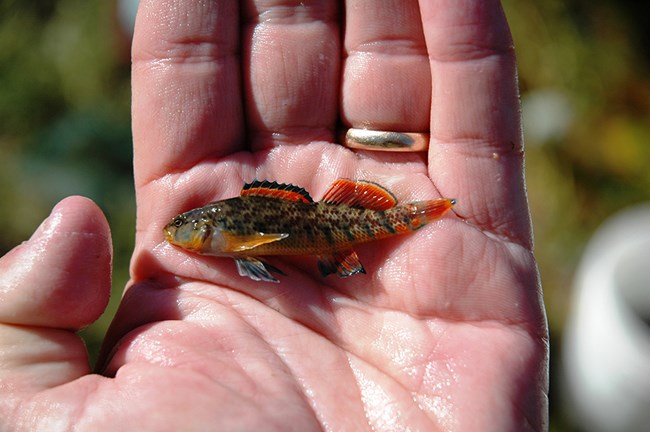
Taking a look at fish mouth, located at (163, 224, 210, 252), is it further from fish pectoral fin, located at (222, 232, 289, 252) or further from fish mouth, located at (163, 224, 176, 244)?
fish pectoral fin, located at (222, 232, 289, 252)

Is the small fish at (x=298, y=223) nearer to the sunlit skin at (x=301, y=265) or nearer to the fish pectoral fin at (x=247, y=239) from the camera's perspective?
the fish pectoral fin at (x=247, y=239)

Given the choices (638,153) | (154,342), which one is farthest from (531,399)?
(638,153)

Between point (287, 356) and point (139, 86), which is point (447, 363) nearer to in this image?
point (287, 356)

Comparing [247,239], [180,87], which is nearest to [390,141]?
[247,239]

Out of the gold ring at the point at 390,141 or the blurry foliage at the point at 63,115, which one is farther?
the blurry foliage at the point at 63,115

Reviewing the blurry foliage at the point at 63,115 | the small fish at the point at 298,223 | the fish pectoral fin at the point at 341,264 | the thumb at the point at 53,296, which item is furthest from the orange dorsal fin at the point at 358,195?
the blurry foliage at the point at 63,115

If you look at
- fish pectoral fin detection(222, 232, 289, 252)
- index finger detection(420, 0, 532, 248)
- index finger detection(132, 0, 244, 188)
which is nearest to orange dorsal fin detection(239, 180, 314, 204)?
fish pectoral fin detection(222, 232, 289, 252)
